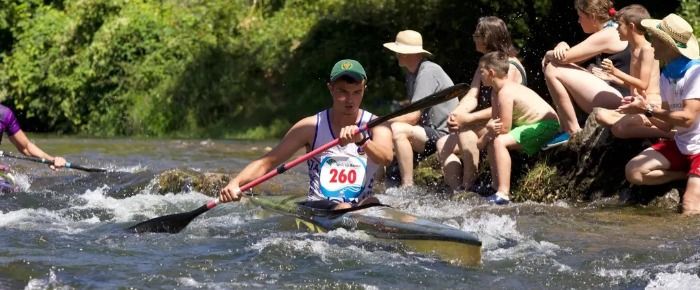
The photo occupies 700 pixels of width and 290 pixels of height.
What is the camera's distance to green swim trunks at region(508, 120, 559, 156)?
1048 centimetres

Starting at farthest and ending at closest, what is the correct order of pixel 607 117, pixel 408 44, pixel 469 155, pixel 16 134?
pixel 16 134
pixel 408 44
pixel 469 155
pixel 607 117

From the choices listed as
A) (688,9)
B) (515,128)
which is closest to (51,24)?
(688,9)

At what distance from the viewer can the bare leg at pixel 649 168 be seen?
9.49 m

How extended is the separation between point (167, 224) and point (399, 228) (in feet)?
6.83

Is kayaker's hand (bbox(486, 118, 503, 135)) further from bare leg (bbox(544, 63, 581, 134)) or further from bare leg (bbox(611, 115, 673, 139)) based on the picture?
bare leg (bbox(611, 115, 673, 139))

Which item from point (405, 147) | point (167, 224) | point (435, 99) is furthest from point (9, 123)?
point (435, 99)

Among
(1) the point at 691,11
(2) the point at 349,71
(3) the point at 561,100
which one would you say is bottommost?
(3) the point at 561,100

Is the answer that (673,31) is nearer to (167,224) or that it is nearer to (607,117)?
(607,117)

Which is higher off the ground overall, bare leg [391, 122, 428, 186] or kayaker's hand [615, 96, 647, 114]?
kayaker's hand [615, 96, 647, 114]

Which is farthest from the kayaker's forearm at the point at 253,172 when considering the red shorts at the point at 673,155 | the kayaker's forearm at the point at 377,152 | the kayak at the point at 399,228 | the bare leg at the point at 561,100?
the red shorts at the point at 673,155

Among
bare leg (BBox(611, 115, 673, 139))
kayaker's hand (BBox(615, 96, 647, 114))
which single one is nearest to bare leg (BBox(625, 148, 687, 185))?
bare leg (BBox(611, 115, 673, 139))

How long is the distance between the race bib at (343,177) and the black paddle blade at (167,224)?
1.14 m

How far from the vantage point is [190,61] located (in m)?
25.3

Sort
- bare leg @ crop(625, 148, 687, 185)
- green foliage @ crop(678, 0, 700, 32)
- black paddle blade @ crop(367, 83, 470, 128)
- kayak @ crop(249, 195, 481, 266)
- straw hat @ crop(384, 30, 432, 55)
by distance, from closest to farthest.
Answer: kayak @ crop(249, 195, 481, 266), black paddle blade @ crop(367, 83, 470, 128), bare leg @ crop(625, 148, 687, 185), straw hat @ crop(384, 30, 432, 55), green foliage @ crop(678, 0, 700, 32)
